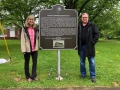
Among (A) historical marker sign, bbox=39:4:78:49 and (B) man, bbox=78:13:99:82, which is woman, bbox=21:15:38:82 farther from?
(B) man, bbox=78:13:99:82

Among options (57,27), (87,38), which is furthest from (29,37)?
(87,38)

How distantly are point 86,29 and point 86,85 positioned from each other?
1569mm

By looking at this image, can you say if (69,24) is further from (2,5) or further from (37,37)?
(2,5)

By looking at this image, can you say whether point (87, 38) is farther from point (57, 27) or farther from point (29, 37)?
point (29, 37)

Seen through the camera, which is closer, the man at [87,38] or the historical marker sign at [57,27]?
the man at [87,38]

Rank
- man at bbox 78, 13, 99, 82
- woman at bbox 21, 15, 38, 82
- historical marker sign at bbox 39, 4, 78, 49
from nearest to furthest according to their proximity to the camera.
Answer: woman at bbox 21, 15, 38, 82
man at bbox 78, 13, 99, 82
historical marker sign at bbox 39, 4, 78, 49

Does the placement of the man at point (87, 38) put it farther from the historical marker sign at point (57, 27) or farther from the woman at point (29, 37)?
the woman at point (29, 37)

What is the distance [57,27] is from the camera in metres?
6.29

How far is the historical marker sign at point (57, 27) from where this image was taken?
625 cm

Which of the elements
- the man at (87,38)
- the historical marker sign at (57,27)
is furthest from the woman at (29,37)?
the man at (87,38)

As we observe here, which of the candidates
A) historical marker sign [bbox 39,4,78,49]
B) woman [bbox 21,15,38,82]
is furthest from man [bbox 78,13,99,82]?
woman [bbox 21,15,38,82]

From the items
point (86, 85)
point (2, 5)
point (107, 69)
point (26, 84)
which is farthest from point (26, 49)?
point (2, 5)

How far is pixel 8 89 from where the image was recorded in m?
5.55

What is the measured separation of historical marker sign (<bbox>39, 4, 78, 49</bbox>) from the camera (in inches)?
246
